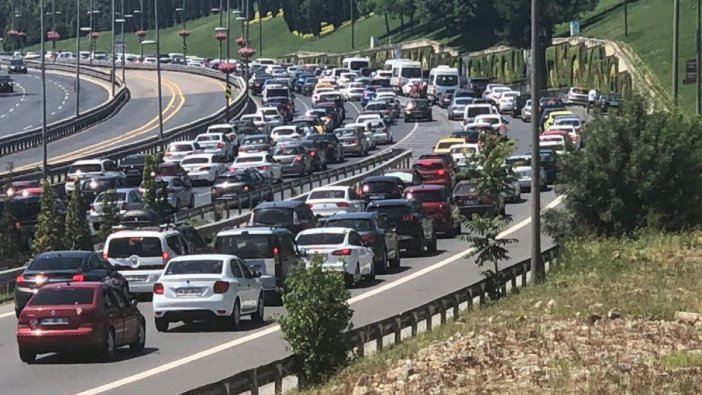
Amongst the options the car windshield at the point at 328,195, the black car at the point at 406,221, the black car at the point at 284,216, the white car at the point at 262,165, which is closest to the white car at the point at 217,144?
the white car at the point at 262,165

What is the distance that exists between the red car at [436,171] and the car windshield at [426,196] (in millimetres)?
10762

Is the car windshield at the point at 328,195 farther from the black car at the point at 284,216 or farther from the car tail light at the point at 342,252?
the car tail light at the point at 342,252

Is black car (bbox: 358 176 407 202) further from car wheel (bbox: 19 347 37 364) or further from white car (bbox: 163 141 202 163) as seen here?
car wheel (bbox: 19 347 37 364)

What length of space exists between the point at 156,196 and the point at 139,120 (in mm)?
57388

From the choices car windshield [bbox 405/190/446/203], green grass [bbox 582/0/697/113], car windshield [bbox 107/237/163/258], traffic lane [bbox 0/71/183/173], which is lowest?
traffic lane [bbox 0/71/183/173]

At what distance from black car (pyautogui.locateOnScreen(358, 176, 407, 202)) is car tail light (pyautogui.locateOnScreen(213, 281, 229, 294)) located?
21.9 meters

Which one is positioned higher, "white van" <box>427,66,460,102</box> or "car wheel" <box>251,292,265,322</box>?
"white van" <box>427,66,460,102</box>

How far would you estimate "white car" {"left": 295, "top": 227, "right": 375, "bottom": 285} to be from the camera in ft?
118

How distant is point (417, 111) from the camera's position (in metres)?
99.8

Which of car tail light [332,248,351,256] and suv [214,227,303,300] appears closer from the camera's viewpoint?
suv [214,227,303,300]

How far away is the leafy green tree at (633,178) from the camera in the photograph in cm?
4116

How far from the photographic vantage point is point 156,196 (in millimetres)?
50000

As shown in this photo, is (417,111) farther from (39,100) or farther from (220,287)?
(220,287)

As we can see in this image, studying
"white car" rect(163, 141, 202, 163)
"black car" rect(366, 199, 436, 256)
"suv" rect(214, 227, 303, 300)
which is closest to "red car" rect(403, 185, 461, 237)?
"black car" rect(366, 199, 436, 256)
